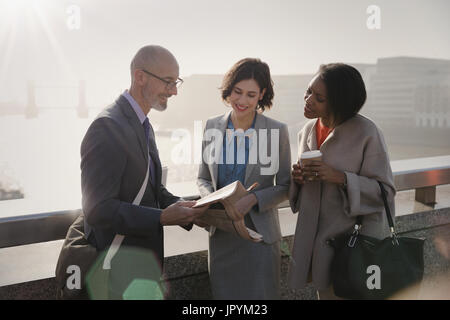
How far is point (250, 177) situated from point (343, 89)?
704 millimetres

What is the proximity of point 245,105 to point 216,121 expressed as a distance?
9.6 inches

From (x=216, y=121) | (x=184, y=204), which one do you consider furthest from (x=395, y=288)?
(x=216, y=121)

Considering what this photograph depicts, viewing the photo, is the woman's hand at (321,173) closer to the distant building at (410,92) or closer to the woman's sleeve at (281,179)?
the woman's sleeve at (281,179)

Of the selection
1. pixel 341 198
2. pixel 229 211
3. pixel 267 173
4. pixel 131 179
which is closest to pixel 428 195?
pixel 341 198

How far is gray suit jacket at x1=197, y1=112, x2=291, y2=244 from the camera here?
7.53 ft

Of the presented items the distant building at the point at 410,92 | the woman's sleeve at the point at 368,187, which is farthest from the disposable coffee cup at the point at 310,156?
the distant building at the point at 410,92

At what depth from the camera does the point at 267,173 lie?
7.82 ft

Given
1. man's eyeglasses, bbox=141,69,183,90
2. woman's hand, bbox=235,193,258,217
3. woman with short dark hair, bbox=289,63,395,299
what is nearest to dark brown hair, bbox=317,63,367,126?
woman with short dark hair, bbox=289,63,395,299

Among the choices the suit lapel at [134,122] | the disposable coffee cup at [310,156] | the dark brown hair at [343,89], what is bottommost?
the disposable coffee cup at [310,156]

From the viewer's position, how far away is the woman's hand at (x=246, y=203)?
2.17 m

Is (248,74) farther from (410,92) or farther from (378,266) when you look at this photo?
(410,92)

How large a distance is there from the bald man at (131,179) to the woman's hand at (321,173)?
1.97ft

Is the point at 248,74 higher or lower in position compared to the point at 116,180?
higher

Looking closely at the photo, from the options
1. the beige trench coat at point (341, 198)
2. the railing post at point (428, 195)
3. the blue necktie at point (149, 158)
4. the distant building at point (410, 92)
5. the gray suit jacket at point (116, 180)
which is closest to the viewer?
the gray suit jacket at point (116, 180)
